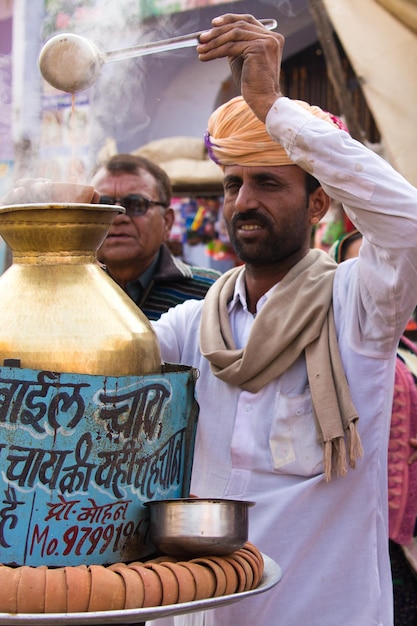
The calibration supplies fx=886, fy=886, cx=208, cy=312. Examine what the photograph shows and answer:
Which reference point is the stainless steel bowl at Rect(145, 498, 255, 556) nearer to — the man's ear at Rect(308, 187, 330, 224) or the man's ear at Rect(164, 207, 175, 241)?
the man's ear at Rect(308, 187, 330, 224)

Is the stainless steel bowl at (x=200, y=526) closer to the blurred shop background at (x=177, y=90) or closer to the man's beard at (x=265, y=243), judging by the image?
the blurred shop background at (x=177, y=90)

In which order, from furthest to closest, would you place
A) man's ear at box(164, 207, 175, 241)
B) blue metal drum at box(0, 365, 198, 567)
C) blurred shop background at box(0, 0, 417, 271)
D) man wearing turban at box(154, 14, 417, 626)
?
man's ear at box(164, 207, 175, 241) → blurred shop background at box(0, 0, 417, 271) → man wearing turban at box(154, 14, 417, 626) → blue metal drum at box(0, 365, 198, 567)

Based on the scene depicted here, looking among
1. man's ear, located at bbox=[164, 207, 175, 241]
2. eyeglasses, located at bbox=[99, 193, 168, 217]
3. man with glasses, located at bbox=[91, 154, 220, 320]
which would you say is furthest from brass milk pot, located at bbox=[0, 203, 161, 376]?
man's ear, located at bbox=[164, 207, 175, 241]

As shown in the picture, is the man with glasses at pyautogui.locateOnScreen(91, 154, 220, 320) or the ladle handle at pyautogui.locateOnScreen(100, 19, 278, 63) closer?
the ladle handle at pyautogui.locateOnScreen(100, 19, 278, 63)

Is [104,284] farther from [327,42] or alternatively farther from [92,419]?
[327,42]

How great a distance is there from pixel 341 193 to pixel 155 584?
39.1 inches

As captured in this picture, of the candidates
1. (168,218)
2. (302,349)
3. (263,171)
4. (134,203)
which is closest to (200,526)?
(302,349)

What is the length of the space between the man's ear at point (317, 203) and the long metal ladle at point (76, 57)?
0.72 metres

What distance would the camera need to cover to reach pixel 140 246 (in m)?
3.81

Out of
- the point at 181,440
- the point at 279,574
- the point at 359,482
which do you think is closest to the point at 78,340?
the point at 181,440

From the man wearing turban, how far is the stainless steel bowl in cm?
65

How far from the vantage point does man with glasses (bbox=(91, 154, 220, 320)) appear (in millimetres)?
3743

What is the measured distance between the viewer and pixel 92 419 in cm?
150

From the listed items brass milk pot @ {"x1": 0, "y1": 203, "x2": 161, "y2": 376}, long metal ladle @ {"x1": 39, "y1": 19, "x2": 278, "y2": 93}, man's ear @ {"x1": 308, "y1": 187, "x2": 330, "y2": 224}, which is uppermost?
long metal ladle @ {"x1": 39, "y1": 19, "x2": 278, "y2": 93}
